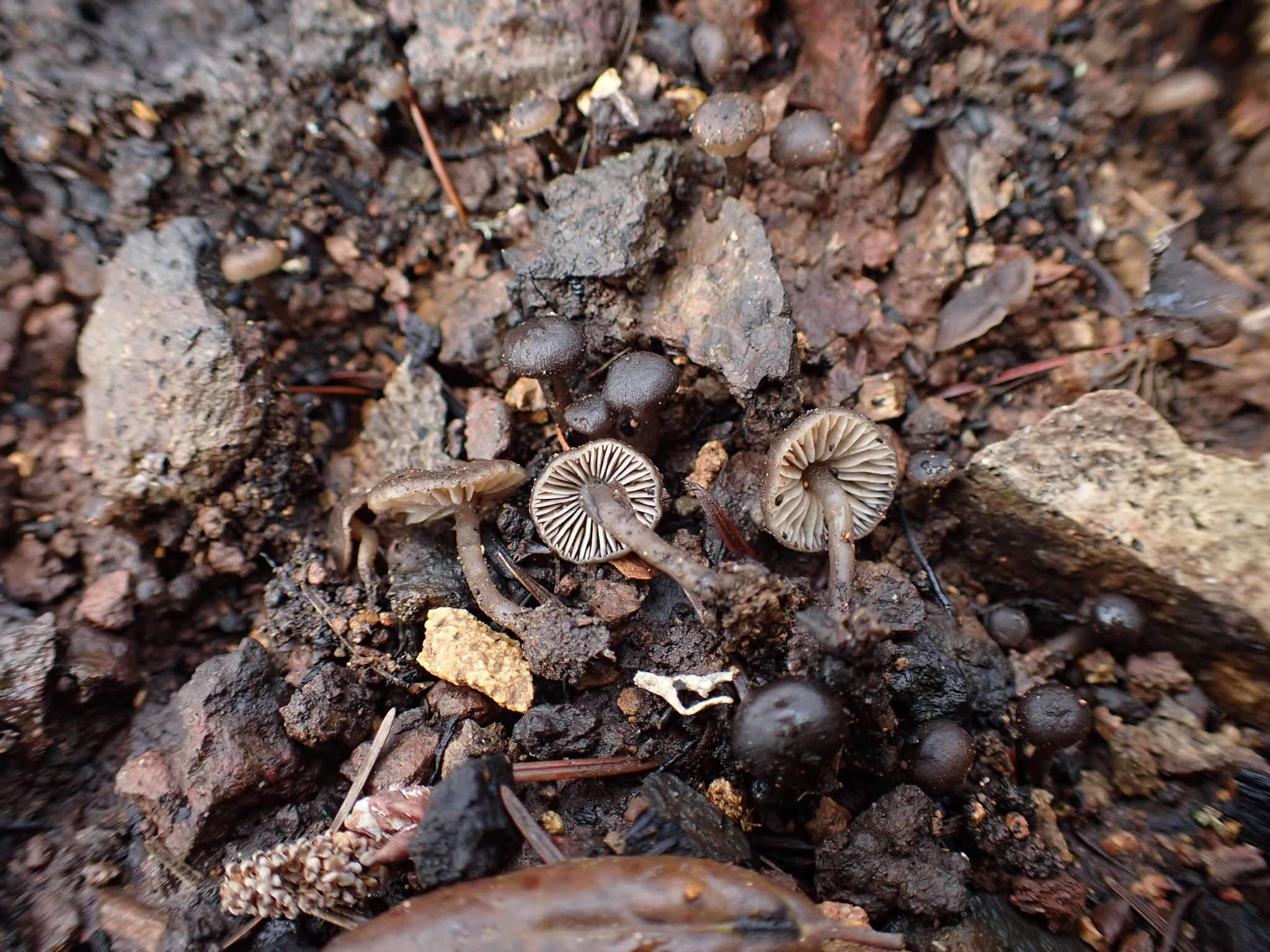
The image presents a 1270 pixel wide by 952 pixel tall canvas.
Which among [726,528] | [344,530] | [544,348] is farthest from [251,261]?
[726,528]

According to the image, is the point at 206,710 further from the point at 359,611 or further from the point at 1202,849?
the point at 1202,849

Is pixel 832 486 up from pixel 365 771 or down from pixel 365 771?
up

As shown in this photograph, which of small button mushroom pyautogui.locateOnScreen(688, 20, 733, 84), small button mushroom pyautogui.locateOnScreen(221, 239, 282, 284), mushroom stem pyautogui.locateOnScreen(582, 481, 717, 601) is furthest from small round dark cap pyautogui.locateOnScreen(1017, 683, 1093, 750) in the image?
small button mushroom pyautogui.locateOnScreen(221, 239, 282, 284)

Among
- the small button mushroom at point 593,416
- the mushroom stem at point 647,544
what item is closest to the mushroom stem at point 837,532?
the mushroom stem at point 647,544

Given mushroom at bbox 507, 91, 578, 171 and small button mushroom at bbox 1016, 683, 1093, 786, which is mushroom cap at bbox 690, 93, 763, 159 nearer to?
mushroom at bbox 507, 91, 578, 171

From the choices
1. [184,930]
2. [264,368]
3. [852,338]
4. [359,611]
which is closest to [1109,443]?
[852,338]

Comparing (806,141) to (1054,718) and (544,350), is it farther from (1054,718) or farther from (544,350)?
(1054,718)

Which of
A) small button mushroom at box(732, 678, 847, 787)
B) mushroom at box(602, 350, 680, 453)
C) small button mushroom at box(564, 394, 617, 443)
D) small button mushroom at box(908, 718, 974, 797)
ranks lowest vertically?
small button mushroom at box(908, 718, 974, 797)
